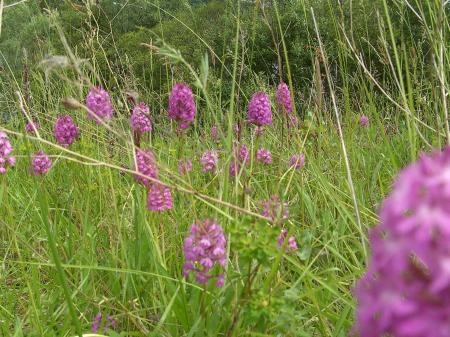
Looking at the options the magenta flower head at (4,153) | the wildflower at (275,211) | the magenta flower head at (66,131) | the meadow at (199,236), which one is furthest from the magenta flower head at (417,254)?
the magenta flower head at (66,131)

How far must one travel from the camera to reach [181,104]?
189 centimetres

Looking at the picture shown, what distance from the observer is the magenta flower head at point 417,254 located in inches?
13.0

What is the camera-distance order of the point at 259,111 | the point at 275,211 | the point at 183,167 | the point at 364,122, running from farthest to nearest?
the point at 364,122 < the point at 259,111 < the point at 183,167 < the point at 275,211

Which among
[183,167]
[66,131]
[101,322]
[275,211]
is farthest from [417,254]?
[66,131]

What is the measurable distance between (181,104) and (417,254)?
158 cm

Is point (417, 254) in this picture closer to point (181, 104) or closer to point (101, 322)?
point (101, 322)

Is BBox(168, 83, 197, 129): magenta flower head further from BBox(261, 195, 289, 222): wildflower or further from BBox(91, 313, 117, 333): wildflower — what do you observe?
BBox(91, 313, 117, 333): wildflower

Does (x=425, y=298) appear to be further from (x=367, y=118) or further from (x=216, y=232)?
(x=367, y=118)

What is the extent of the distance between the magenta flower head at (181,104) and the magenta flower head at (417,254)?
1.55 meters

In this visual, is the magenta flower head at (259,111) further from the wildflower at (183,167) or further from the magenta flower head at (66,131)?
the magenta flower head at (66,131)

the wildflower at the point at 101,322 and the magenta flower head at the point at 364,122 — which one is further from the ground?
the wildflower at the point at 101,322

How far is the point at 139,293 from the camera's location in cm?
156

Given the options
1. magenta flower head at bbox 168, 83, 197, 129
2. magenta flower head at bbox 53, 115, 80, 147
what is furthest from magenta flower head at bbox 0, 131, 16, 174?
magenta flower head at bbox 168, 83, 197, 129

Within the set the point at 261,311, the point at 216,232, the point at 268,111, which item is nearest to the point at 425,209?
the point at 261,311
